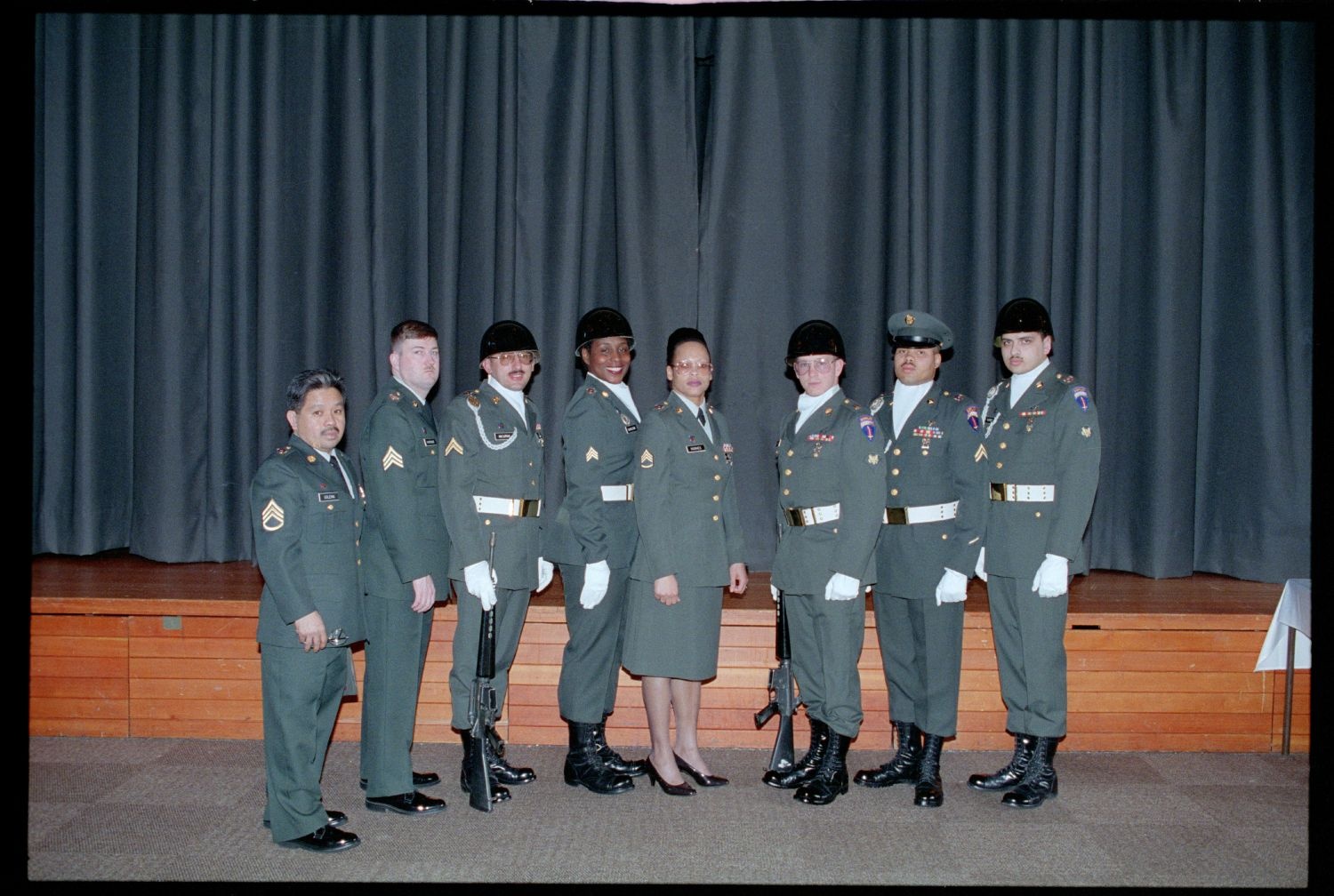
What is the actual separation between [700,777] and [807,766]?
37cm

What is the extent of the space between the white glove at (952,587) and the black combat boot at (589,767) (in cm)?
122

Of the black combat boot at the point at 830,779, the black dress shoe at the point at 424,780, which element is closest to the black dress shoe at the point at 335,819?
the black dress shoe at the point at 424,780

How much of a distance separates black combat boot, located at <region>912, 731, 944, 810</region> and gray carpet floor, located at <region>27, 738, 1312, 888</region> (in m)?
0.04

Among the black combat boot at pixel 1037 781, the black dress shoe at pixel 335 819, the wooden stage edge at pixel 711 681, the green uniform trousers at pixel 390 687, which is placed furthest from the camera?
the wooden stage edge at pixel 711 681

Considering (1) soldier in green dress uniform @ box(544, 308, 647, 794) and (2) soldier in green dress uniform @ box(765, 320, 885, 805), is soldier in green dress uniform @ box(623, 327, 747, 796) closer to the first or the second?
(1) soldier in green dress uniform @ box(544, 308, 647, 794)

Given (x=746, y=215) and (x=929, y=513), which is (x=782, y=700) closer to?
(x=929, y=513)

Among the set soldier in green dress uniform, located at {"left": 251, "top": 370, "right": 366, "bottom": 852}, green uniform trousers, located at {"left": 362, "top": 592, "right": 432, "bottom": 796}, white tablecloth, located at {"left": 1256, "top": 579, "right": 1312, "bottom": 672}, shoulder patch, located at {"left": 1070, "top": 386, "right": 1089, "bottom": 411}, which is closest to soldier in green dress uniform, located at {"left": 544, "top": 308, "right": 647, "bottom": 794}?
green uniform trousers, located at {"left": 362, "top": 592, "right": 432, "bottom": 796}

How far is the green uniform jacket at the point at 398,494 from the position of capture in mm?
3064

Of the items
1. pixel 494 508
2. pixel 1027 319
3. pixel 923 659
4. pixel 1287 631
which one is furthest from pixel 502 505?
pixel 1287 631

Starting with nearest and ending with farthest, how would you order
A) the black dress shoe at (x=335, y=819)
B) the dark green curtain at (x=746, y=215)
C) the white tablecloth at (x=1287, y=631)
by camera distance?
the black dress shoe at (x=335, y=819), the white tablecloth at (x=1287, y=631), the dark green curtain at (x=746, y=215)

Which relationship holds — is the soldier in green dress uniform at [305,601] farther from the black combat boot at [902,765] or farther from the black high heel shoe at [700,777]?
the black combat boot at [902,765]

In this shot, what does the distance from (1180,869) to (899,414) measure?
5.20ft

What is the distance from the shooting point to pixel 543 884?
2.58 m

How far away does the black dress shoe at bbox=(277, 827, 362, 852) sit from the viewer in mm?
2838
